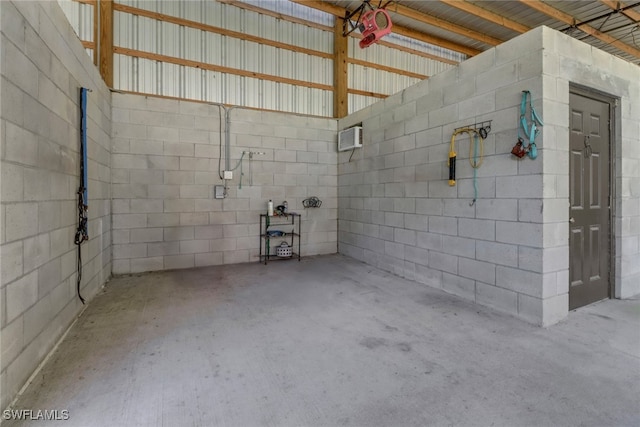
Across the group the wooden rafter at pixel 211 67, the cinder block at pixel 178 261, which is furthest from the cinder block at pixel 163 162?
the wooden rafter at pixel 211 67

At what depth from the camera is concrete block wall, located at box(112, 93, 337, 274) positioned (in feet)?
14.2

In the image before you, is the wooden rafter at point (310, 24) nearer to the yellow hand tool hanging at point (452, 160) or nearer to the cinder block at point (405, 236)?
the yellow hand tool hanging at point (452, 160)

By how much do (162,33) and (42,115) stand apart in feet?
10.7

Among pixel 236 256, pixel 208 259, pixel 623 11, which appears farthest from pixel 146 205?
pixel 623 11

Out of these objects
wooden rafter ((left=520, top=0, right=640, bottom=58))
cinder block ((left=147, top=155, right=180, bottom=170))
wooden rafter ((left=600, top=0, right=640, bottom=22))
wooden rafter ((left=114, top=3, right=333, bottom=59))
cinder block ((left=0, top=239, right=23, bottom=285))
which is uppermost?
wooden rafter ((left=520, top=0, right=640, bottom=58))

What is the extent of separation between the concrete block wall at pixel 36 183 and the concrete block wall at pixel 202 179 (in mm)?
1410

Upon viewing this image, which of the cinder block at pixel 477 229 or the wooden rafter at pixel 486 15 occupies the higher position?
the wooden rafter at pixel 486 15

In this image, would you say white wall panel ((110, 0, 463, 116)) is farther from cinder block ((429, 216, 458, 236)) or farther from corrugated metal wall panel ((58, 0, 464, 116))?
cinder block ((429, 216, 458, 236))

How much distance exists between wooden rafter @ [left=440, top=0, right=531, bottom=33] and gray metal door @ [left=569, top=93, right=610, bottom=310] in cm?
289

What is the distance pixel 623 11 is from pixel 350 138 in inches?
190

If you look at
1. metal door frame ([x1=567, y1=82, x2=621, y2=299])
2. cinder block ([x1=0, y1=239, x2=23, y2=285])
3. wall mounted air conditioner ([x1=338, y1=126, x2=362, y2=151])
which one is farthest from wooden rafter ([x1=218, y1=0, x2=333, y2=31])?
cinder block ([x1=0, y1=239, x2=23, y2=285])

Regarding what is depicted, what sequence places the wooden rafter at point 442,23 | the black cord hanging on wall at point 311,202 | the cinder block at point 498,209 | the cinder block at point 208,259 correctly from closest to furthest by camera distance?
1. the cinder block at point 498,209
2. the cinder block at point 208,259
3. the wooden rafter at point 442,23
4. the black cord hanging on wall at point 311,202

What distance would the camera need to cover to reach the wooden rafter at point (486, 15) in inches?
190

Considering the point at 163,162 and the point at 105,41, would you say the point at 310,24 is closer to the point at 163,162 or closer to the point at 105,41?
the point at 105,41
